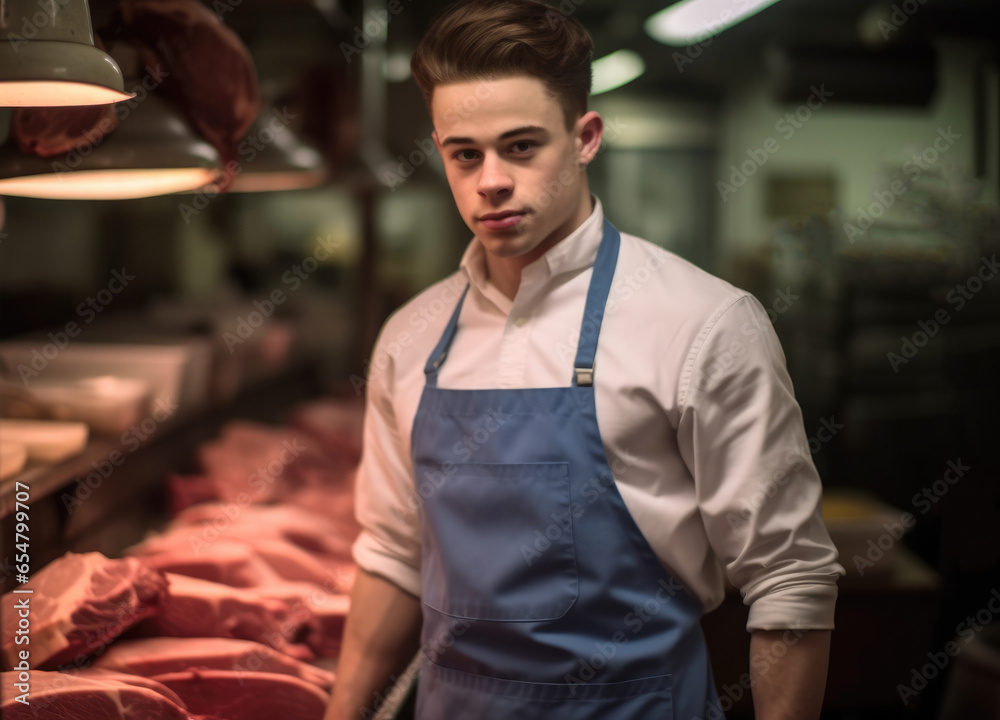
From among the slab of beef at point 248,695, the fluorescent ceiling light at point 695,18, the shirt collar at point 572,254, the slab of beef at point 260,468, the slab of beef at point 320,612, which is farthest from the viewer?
the slab of beef at point 260,468

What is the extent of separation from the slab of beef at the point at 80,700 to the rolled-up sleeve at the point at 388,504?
430 millimetres

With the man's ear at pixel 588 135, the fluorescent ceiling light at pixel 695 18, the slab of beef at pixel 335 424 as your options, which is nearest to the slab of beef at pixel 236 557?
the slab of beef at pixel 335 424

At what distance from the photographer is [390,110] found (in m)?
4.49

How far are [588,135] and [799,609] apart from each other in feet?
2.61

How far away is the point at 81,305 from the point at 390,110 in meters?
1.99

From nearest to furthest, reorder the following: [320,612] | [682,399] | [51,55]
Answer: [51,55] < [682,399] < [320,612]

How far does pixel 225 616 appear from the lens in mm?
1779

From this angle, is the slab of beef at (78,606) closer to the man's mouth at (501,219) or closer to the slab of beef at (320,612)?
the slab of beef at (320,612)

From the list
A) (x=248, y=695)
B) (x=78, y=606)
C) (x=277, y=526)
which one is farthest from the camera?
(x=277, y=526)

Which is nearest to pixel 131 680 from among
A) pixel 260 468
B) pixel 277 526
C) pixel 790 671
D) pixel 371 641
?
pixel 371 641

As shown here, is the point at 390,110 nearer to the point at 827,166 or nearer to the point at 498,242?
the point at 827,166

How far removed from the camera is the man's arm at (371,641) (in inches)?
63.4

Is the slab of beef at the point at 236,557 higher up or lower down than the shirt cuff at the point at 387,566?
lower down

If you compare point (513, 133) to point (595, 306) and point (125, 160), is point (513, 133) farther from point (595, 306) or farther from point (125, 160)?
point (125, 160)
